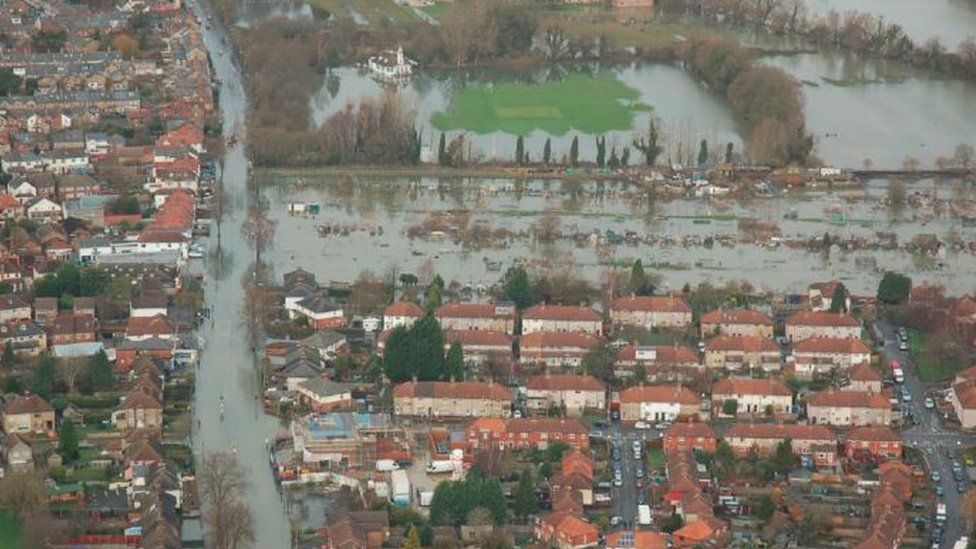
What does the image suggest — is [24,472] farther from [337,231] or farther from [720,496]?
[337,231]

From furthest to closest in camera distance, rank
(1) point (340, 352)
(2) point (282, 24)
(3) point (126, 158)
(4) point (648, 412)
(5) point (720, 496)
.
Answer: (2) point (282, 24), (3) point (126, 158), (1) point (340, 352), (4) point (648, 412), (5) point (720, 496)

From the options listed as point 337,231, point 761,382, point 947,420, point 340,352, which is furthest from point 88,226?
point 947,420

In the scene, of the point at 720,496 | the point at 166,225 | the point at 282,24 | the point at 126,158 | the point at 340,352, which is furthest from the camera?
the point at 282,24

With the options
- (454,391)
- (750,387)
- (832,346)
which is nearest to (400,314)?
(454,391)

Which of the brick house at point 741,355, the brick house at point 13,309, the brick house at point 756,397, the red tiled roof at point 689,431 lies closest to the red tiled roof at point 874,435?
the brick house at point 756,397

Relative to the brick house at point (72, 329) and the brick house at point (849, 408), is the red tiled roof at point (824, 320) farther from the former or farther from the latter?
the brick house at point (72, 329)

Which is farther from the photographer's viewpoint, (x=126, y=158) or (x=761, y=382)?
(x=126, y=158)

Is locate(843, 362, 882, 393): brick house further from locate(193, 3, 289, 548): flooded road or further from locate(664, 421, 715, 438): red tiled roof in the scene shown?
locate(193, 3, 289, 548): flooded road
